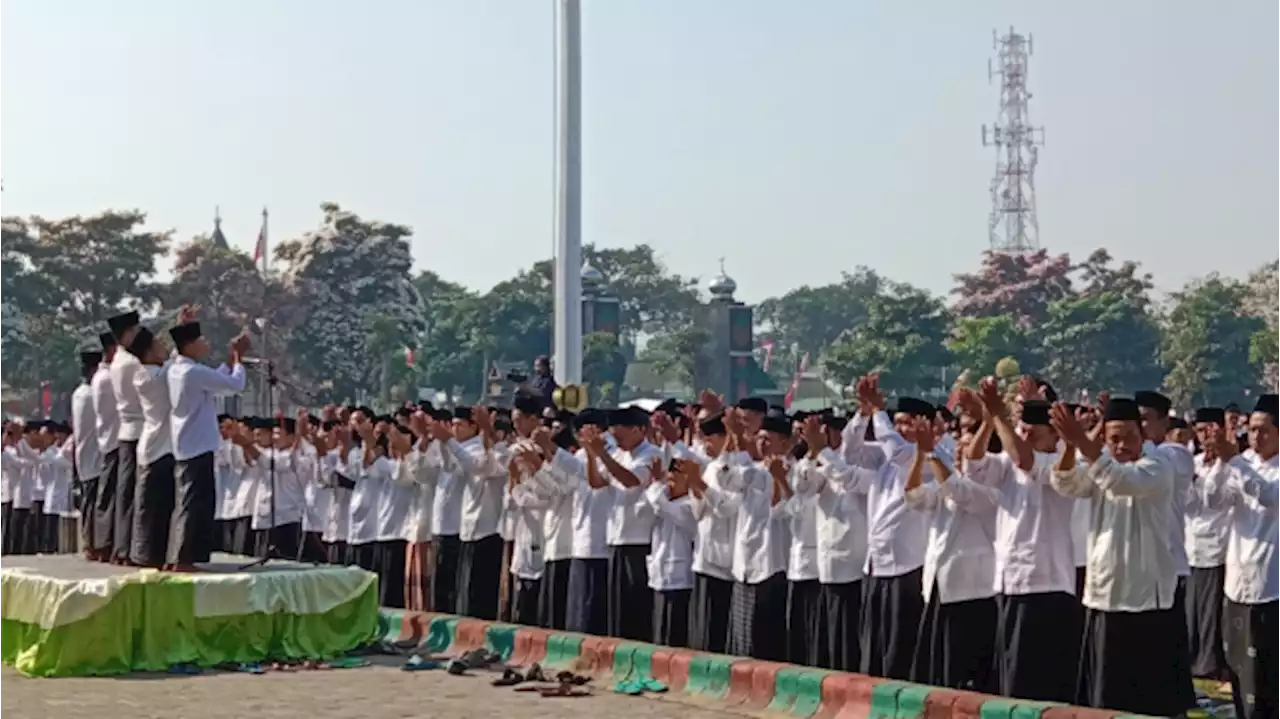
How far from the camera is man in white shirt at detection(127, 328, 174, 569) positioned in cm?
1198

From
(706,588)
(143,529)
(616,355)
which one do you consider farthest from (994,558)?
(616,355)

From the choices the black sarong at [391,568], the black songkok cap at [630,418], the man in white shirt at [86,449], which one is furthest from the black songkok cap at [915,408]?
the man in white shirt at [86,449]

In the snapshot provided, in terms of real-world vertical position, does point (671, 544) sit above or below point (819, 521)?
below

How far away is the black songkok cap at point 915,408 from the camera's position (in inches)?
404

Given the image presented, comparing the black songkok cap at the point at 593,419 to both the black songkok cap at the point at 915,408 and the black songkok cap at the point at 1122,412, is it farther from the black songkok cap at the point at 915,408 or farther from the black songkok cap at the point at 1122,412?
the black songkok cap at the point at 1122,412

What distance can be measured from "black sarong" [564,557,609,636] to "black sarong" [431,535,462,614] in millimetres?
2036

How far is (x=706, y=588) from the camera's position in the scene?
1080 centimetres

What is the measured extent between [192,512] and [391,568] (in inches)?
126

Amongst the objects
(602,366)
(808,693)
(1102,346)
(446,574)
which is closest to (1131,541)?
(808,693)

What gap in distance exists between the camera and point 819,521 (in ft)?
33.1

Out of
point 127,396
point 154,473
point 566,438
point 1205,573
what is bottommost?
point 1205,573

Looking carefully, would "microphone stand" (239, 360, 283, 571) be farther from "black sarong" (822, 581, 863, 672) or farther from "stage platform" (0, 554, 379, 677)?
"black sarong" (822, 581, 863, 672)

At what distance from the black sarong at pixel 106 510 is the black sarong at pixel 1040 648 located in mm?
6758

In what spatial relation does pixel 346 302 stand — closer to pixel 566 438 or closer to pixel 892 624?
pixel 566 438
